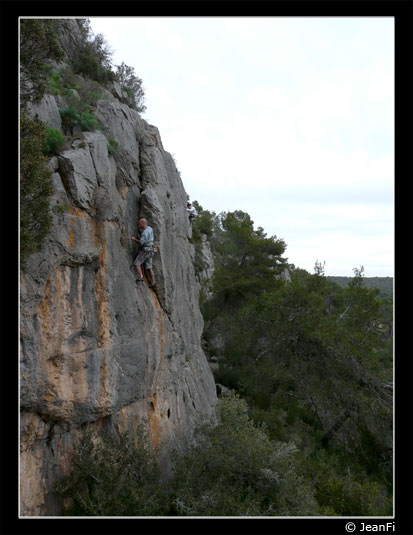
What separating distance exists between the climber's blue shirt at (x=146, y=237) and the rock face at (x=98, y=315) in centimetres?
31

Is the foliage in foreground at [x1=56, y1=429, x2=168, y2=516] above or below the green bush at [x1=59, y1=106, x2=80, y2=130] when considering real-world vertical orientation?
below

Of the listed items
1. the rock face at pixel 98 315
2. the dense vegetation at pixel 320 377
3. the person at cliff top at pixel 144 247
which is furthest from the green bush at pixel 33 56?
the dense vegetation at pixel 320 377

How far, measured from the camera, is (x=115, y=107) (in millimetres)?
8742

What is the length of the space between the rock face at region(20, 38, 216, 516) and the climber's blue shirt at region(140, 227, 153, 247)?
1.01 ft

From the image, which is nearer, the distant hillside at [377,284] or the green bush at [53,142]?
the green bush at [53,142]

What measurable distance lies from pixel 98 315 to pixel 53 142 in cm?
341

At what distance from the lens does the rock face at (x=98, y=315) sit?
18.1 feet

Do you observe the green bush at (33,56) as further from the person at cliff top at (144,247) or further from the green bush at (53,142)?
the person at cliff top at (144,247)

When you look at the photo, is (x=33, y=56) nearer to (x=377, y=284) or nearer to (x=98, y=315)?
(x=98, y=315)

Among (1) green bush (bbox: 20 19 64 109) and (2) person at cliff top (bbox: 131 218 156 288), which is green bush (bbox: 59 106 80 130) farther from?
(2) person at cliff top (bbox: 131 218 156 288)

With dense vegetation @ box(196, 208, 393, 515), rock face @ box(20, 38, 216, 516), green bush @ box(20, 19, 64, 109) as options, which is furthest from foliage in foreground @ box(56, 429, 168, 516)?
dense vegetation @ box(196, 208, 393, 515)

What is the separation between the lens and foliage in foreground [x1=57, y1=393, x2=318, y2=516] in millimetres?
6016
